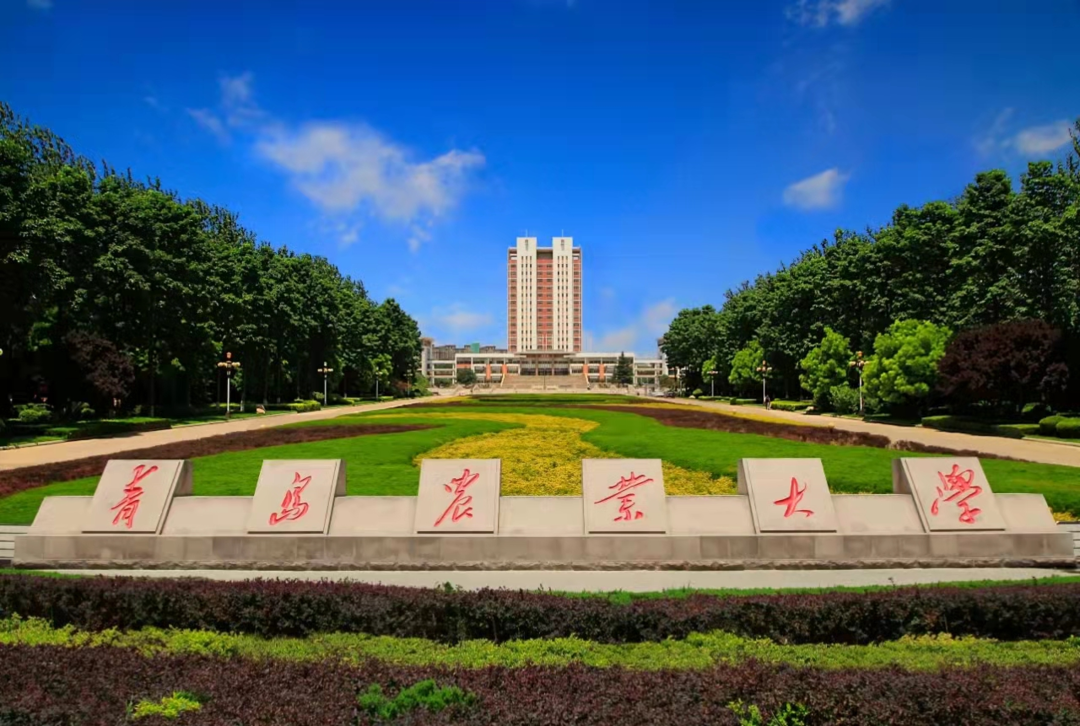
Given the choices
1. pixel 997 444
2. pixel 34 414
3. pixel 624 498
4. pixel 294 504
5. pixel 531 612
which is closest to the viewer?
pixel 531 612

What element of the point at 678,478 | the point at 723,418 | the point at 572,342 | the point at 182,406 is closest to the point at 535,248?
the point at 572,342

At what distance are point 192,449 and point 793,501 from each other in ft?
53.3

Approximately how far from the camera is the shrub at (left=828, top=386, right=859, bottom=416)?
40125mm

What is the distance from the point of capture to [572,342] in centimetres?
16250

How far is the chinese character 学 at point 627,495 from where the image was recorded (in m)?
8.21

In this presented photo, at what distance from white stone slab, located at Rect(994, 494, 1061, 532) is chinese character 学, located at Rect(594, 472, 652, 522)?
4.46 meters

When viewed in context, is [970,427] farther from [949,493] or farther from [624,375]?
[624,375]

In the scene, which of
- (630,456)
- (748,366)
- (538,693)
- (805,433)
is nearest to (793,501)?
(538,693)

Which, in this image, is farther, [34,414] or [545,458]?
[34,414]

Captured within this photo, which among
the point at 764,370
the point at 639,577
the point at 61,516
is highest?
the point at 764,370

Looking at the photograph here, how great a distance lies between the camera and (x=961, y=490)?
8.55 meters

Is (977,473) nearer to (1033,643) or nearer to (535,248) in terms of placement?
(1033,643)

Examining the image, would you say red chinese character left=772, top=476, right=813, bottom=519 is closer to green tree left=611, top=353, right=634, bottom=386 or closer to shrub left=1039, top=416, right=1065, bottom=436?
shrub left=1039, top=416, right=1065, bottom=436

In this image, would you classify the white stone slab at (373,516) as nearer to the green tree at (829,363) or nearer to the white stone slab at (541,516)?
the white stone slab at (541,516)
